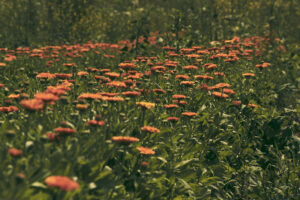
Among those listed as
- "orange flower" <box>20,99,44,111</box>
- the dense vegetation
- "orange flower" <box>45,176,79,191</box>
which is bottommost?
the dense vegetation

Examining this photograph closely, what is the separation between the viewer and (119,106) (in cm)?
356

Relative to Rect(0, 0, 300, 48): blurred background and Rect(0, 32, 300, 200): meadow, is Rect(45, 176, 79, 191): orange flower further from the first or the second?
Rect(0, 0, 300, 48): blurred background

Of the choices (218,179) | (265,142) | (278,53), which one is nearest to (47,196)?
(218,179)

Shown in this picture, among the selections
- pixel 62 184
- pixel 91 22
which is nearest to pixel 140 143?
pixel 62 184

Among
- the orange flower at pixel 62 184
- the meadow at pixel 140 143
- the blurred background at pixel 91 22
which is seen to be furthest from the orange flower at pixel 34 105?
the blurred background at pixel 91 22

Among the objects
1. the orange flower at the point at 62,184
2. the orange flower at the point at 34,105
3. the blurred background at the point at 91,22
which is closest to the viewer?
the orange flower at the point at 62,184

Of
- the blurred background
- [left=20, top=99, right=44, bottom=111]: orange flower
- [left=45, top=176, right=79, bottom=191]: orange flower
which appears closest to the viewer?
[left=45, top=176, right=79, bottom=191]: orange flower

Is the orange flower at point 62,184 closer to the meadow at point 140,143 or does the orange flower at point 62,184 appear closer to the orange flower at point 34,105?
the meadow at point 140,143

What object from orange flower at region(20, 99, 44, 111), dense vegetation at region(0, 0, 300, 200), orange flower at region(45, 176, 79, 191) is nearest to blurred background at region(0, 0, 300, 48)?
dense vegetation at region(0, 0, 300, 200)

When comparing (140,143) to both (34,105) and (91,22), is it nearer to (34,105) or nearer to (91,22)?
(34,105)

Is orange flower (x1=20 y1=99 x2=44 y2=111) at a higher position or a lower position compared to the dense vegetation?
higher

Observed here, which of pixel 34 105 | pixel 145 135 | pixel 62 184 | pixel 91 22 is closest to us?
pixel 62 184

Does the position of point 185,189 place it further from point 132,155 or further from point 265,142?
point 265,142

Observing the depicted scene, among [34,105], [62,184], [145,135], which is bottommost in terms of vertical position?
[145,135]
